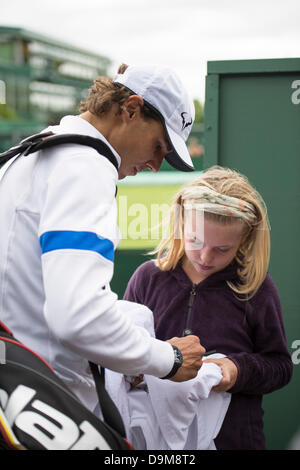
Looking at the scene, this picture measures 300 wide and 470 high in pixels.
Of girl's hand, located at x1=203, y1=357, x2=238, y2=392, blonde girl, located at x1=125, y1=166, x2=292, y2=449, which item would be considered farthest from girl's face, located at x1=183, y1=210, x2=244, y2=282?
girl's hand, located at x1=203, y1=357, x2=238, y2=392

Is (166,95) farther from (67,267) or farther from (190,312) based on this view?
(190,312)

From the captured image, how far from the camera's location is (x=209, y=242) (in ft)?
7.21

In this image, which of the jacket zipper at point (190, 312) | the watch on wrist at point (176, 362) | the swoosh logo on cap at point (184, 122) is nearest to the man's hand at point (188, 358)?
the watch on wrist at point (176, 362)

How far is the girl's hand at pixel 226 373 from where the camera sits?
199 centimetres

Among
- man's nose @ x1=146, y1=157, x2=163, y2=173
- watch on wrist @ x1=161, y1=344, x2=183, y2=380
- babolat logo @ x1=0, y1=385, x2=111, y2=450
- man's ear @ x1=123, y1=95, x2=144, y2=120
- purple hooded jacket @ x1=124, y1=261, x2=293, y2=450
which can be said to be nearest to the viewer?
babolat logo @ x1=0, y1=385, x2=111, y2=450

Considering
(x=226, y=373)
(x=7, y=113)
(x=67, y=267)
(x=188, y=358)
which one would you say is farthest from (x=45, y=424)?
Result: (x=7, y=113)

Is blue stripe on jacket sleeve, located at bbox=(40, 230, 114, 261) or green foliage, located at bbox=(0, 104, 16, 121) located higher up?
green foliage, located at bbox=(0, 104, 16, 121)

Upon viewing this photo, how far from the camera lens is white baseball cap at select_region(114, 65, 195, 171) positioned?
1.78 m

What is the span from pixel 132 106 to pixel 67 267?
64cm

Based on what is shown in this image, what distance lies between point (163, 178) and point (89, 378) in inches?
108

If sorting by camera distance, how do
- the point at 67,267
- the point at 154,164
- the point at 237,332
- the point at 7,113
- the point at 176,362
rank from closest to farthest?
the point at 67,267
the point at 176,362
the point at 154,164
the point at 237,332
the point at 7,113

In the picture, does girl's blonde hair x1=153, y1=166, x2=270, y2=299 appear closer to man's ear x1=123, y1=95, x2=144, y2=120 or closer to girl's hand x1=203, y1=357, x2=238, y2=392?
girl's hand x1=203, y1=357, x2=238, y2=392

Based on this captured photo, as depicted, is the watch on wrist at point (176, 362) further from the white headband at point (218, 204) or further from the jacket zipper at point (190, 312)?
the white headband at point (218, 204)

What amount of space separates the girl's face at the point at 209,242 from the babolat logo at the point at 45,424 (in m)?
0.97
